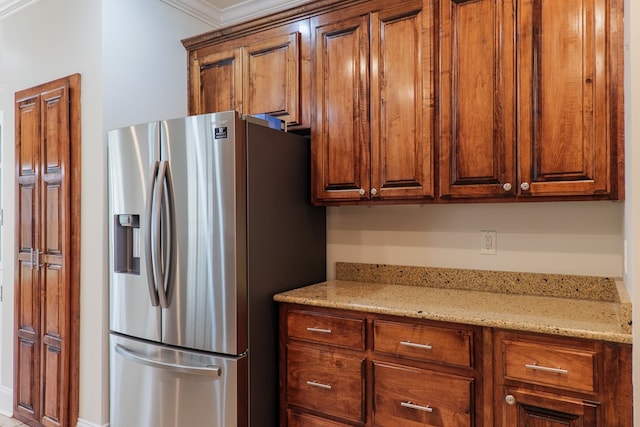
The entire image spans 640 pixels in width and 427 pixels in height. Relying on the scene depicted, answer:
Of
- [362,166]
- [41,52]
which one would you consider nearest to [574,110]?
[362,166]

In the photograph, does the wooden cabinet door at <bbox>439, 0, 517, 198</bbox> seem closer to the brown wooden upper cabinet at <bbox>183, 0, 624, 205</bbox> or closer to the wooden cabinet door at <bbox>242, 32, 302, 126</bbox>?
the brown wooden upper cabinet at <bbox>183, 0, 624, 205</bbox>

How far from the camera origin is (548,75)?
170 cm

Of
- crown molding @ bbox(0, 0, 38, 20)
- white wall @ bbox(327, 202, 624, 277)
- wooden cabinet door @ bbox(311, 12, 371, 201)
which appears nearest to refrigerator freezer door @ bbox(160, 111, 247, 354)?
wooden cabinet door @ bbox(311, 12, 371, 201)

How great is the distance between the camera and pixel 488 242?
2.13 metres

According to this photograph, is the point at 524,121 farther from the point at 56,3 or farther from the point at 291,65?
the point at 56,3

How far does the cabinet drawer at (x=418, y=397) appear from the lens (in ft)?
5.27

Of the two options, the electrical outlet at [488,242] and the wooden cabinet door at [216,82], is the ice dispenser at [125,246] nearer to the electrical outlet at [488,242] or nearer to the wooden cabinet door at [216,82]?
the wooden cabinet door at [216,82]

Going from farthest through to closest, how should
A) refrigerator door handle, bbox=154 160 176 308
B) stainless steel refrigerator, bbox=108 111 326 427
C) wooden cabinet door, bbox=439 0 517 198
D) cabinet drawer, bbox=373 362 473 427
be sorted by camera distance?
refrigerator door handle, bbox=154 160 176 308 → stainless steel refrigerator, bbox=108 111 326 427 → wooden cabinet door, bbox=439 0 517 198 → cabinet drawer, bbox=373 362 473 427

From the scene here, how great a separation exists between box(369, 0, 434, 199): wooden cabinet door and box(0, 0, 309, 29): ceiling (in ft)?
3.25

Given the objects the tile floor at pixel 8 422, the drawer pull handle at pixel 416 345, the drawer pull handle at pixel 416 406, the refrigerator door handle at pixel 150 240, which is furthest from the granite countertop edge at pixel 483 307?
the tile floor at pixel 8 422

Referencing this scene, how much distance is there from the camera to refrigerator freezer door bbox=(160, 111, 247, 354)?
1.87m

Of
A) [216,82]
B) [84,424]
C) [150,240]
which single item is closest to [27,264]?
[84,424]

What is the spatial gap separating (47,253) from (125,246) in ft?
2.25

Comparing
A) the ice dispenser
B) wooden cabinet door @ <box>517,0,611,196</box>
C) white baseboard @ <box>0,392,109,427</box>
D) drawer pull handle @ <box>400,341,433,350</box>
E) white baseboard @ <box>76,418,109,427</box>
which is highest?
wooden cabinet door @ <box>517,0,611,196</box>
